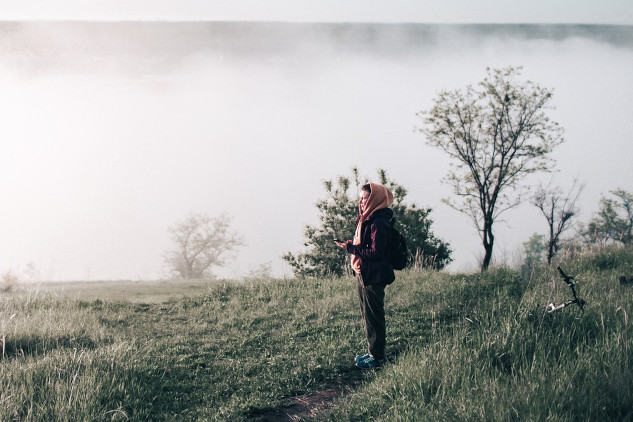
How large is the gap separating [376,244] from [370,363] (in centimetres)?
206

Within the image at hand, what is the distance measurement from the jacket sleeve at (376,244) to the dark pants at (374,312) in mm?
476

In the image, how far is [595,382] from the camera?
5.56 metres

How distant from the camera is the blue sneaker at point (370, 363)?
7887mm

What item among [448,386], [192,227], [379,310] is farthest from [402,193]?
[192,227]

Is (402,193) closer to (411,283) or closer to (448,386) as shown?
(411,283)

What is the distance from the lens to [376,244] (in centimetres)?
715

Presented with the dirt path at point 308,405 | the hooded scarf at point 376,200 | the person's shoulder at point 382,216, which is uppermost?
the hooded scarf at point 376,200

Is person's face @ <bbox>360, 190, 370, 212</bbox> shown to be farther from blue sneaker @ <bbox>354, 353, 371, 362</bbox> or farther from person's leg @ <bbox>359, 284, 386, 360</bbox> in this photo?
blue sneaker @ <bbox>354, 353, 371, 362</bbox>

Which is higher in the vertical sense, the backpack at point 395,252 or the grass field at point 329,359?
the backpack at point 395,252

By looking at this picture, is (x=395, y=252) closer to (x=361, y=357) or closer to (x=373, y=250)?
(x=373, y=250)

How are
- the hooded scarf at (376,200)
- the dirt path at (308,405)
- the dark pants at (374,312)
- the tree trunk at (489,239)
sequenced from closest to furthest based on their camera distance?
the dirt path at (308,405) < the hooded scarf at (376,200) < the dark pants at (374,312) < the tree trunk at (489,239)

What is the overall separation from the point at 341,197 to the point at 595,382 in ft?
62.0

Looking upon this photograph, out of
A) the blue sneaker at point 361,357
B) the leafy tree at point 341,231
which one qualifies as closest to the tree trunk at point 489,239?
the leafy tree at point 341,231

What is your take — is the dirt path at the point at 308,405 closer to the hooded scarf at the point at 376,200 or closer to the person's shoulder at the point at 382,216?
the person's shoulder at the point at 382,216
